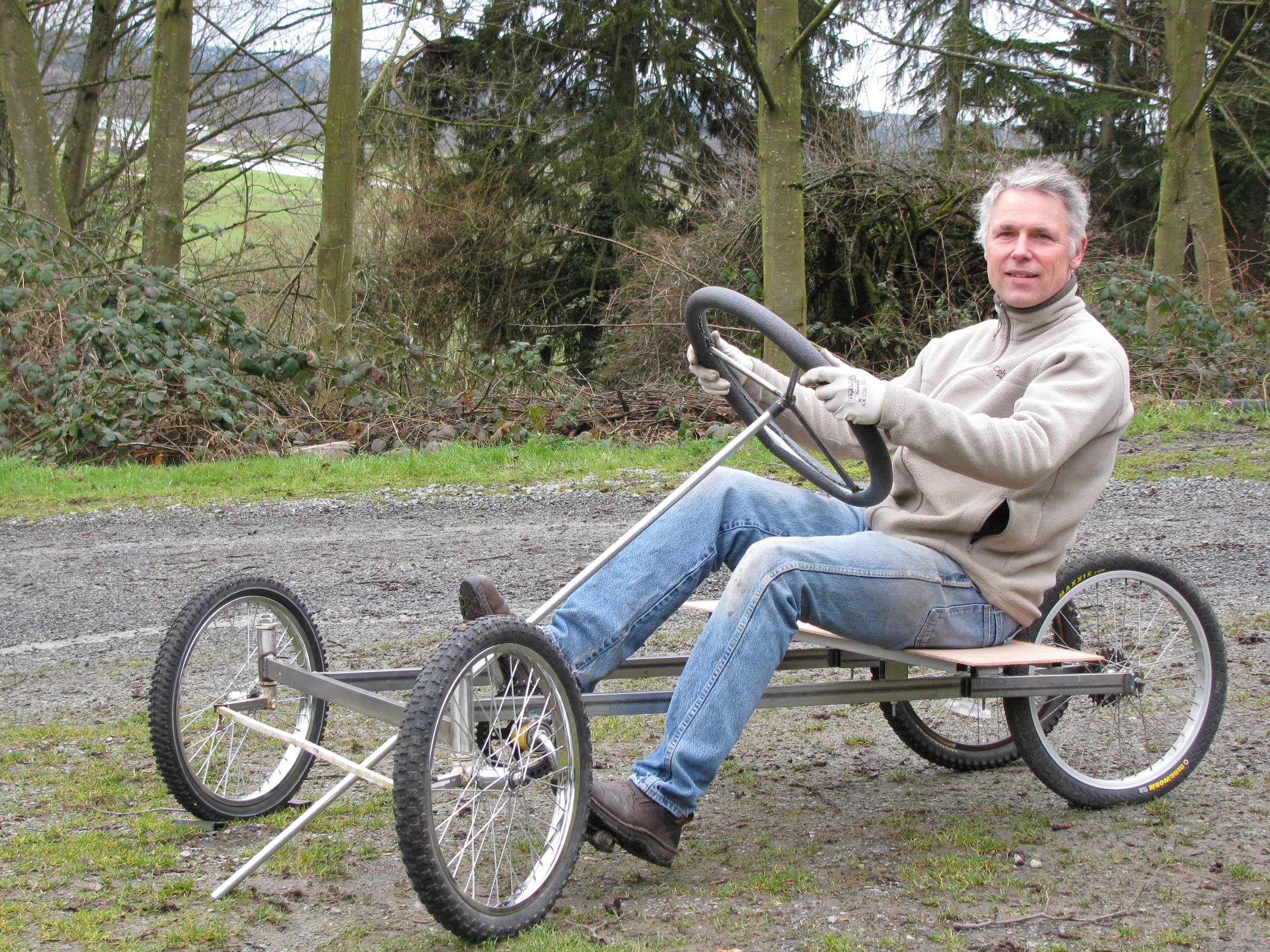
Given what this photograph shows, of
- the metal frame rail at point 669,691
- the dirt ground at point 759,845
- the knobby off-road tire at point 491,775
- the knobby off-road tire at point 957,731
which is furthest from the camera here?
the knobby off-road tire at point 957,731

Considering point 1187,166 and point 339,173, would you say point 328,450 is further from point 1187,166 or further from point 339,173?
point 1187,166

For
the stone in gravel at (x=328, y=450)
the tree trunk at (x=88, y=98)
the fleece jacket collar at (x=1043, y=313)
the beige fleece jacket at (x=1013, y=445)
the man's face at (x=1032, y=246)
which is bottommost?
the stone in gravel at (x=328, y=450)

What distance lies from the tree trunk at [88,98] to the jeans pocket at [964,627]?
13662 millimetres

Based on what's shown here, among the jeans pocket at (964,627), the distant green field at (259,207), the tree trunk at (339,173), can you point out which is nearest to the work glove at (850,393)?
the jeans pocket at (964,627)

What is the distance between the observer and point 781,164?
8.99 meters

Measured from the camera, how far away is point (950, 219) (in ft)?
35.9

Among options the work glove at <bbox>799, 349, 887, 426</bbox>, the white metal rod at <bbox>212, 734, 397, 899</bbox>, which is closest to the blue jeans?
the work glove at <bbox>799, 349, 887, 426</bbox>

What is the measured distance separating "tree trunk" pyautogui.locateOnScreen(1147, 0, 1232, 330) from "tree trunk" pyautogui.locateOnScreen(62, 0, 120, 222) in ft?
38.2

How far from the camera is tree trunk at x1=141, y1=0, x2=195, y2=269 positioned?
33.1 feet

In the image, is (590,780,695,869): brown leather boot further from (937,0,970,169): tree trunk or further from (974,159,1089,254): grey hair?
(937,0,970,169): tree trunk

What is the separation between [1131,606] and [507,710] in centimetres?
164

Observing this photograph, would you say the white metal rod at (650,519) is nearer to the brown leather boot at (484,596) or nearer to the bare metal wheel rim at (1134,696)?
the brown leather boot at (484,596)

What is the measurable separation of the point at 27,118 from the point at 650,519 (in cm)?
1041

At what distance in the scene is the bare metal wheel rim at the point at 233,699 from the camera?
263 cm
